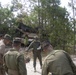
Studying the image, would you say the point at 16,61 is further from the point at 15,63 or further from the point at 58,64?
the point at 58,64

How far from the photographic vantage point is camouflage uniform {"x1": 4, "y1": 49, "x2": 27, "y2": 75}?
564 centimetres

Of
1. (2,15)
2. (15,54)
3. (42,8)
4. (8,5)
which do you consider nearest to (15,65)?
(15,54)

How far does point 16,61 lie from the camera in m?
5.71

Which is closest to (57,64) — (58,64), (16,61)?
(58,64)

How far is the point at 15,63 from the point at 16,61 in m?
0.06

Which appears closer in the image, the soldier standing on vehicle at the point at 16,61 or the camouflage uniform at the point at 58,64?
the camouflage uniform at the point at 58,64

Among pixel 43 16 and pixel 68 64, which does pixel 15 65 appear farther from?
pixel 43 16

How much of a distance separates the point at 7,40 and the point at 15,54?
906 mm

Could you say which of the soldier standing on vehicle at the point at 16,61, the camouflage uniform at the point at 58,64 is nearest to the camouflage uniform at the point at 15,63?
the soldier standing on vehicle at the point at 16,61

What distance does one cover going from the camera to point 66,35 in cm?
2755

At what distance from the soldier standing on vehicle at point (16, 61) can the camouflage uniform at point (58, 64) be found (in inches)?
33.8

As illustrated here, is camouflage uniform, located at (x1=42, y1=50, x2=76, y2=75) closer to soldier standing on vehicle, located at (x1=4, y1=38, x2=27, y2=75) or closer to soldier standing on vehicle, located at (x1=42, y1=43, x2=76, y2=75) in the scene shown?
soldier standing on vehicle, located at (x1=42, y1=43, x2=76, y2=75)

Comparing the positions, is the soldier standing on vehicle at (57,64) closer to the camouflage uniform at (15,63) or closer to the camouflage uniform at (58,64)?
the camouflage uniform at (58,64)

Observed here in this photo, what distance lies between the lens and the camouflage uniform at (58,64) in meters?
4.83
